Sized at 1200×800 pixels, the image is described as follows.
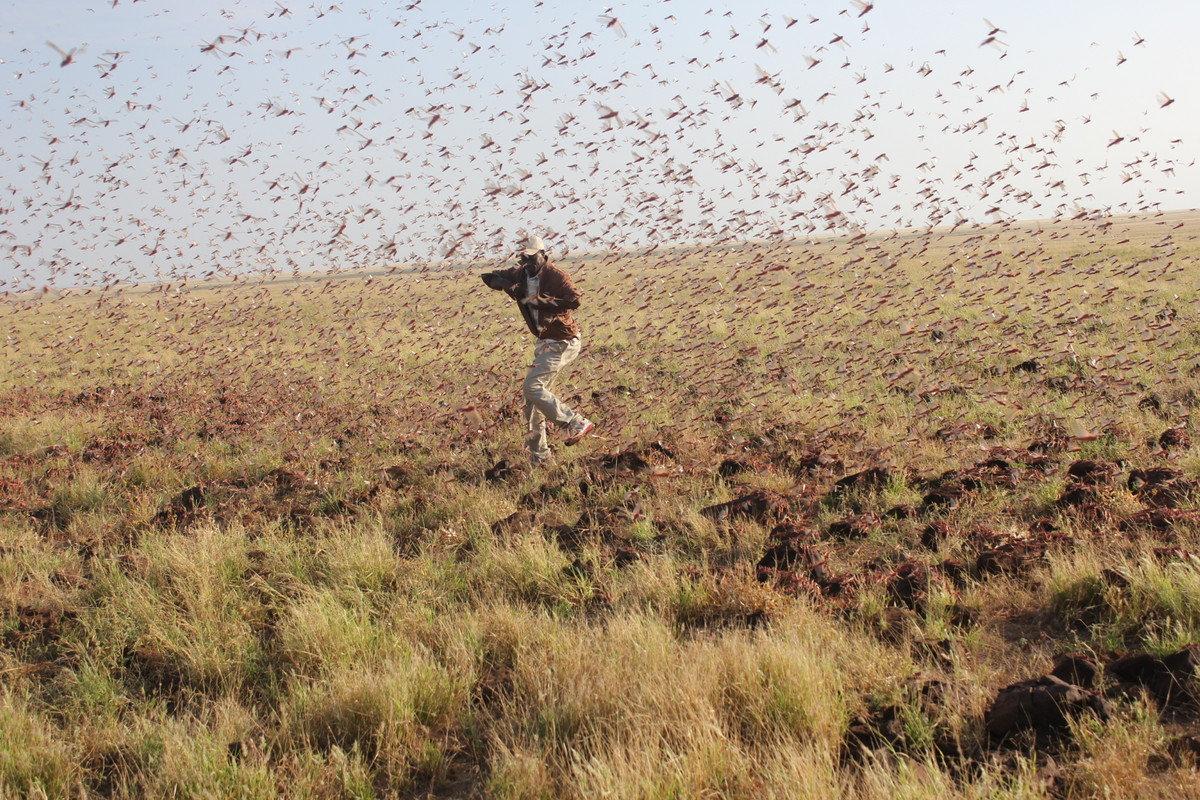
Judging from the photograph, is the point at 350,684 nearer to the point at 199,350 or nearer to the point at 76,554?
the point at 76,554

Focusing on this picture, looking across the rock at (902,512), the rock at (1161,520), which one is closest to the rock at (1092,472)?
the rock at (1161,520)

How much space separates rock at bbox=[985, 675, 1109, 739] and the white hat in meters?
5.79

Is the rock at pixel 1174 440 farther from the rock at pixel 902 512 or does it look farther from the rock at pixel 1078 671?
the rock at pixel 1078 671

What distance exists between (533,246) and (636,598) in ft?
14.1

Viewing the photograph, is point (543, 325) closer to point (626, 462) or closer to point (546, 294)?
point (546, 294)

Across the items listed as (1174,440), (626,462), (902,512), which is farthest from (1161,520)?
(626,462)

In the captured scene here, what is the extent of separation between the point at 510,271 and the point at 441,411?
12.8 ft

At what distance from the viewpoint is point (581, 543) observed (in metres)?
5.73

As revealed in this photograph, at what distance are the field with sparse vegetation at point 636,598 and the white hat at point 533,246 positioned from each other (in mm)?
2196

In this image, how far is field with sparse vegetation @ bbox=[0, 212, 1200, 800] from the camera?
122 inches

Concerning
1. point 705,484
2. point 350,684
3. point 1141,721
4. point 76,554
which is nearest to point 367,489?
point 76,554

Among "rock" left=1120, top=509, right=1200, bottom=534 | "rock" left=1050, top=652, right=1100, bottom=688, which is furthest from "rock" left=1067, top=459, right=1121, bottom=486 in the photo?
"rock" left=1050, top=652, right=1100, bottom=688

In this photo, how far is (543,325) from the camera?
8055 millimetres

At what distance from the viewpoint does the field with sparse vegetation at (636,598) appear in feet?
10.2
